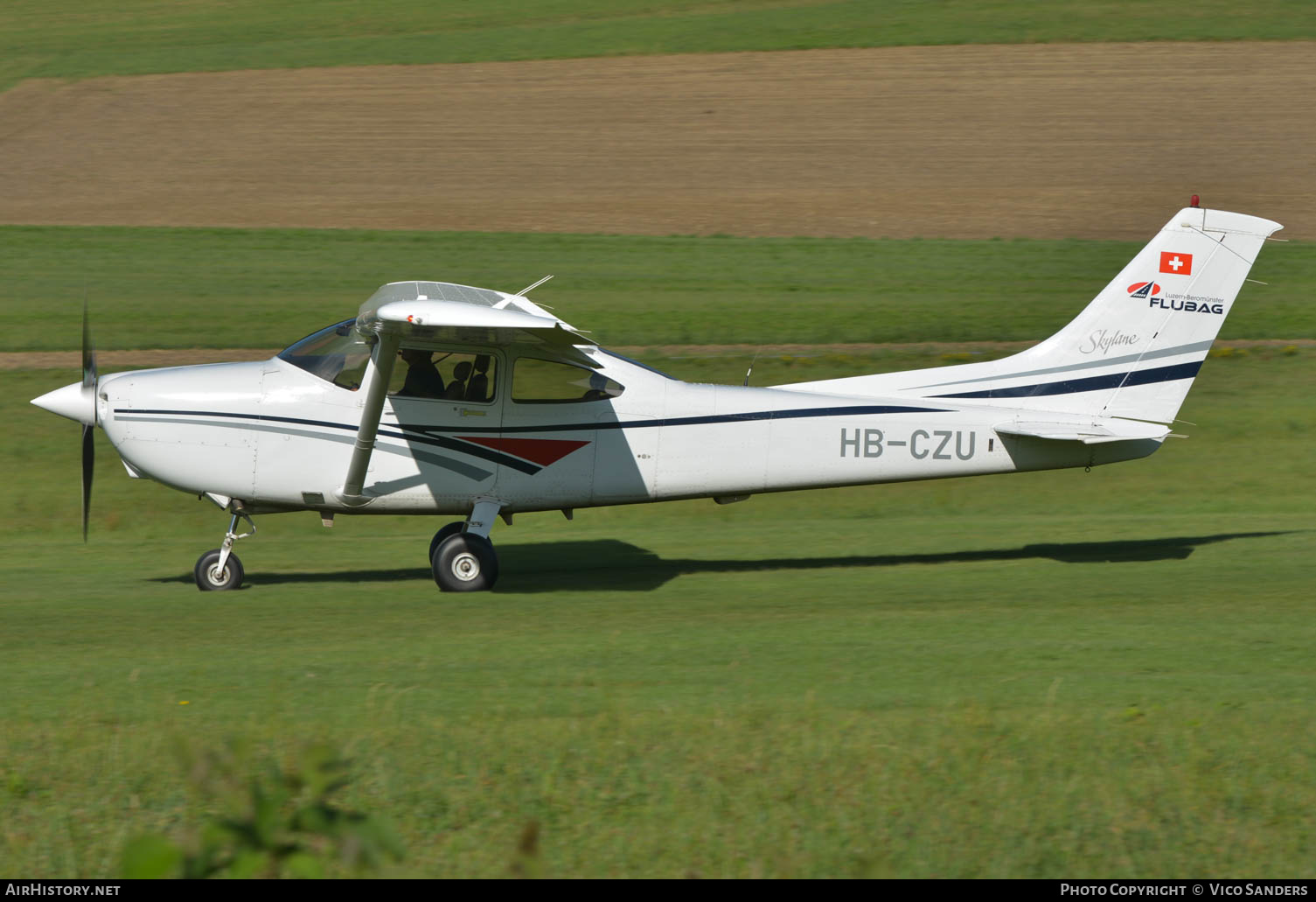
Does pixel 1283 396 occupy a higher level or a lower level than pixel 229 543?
higher

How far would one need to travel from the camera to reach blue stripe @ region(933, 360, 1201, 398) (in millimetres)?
11016

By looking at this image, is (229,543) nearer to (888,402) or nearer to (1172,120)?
(888,402)

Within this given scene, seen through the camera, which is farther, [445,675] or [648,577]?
[648,577]

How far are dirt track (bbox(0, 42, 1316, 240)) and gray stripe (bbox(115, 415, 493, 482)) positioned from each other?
1439 cm

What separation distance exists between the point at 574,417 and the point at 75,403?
3.70m

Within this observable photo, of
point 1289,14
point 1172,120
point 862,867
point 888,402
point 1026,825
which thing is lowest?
point 1026,825

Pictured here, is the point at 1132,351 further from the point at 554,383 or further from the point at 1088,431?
the point at 554,383

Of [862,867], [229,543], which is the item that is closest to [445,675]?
[229,543]

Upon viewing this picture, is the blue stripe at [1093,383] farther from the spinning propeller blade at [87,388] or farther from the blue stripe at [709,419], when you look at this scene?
the spinning propeller blade at [87,388]

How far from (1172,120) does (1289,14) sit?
9660 mm

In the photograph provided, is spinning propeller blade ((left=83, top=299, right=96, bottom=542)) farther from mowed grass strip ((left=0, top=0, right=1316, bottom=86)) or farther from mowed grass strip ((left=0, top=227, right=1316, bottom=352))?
mowed grass strip ((left=0, top=0, right=1316, bottom=86))

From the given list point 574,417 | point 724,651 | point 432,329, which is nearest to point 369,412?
point 432,329

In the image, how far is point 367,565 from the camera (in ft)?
38.0

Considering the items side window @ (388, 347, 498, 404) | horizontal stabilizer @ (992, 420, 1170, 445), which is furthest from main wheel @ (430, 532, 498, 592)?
horizontal stabilizer @ (992, 420, 1170, 445)
